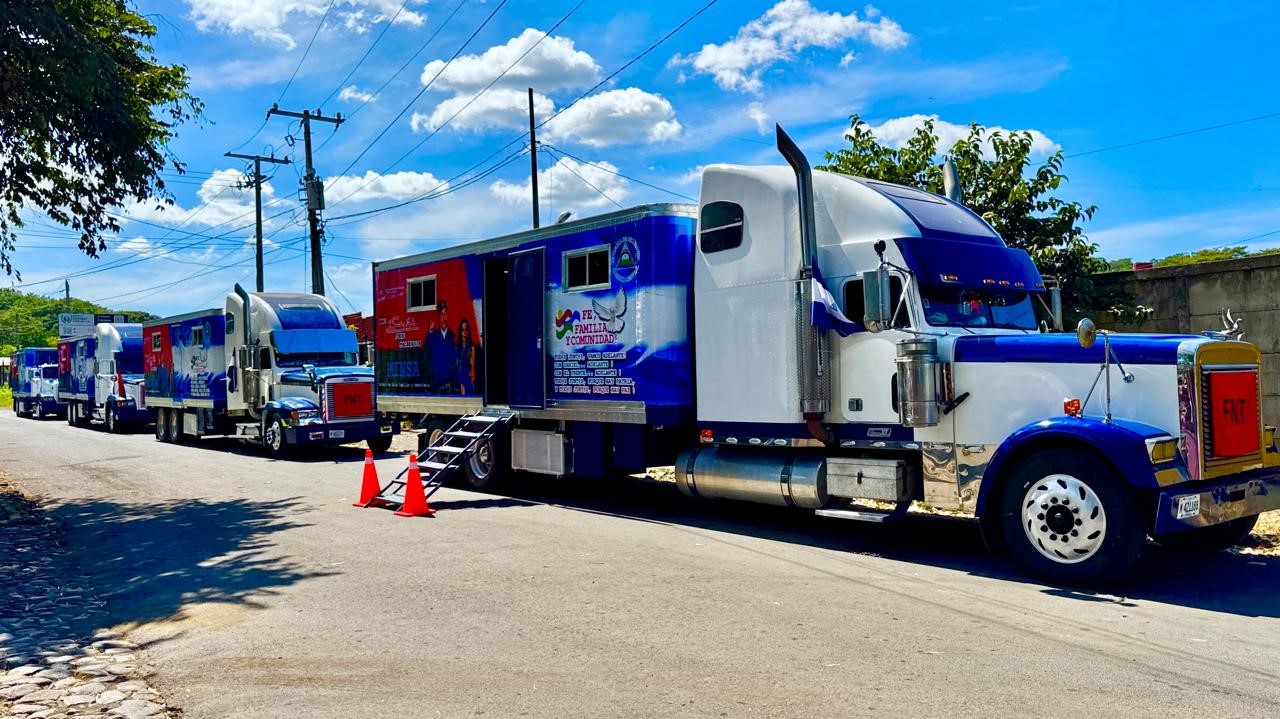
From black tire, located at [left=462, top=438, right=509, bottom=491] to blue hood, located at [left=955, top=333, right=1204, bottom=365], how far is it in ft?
22.4

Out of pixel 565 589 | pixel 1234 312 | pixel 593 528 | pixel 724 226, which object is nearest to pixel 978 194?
pixel 1234 312

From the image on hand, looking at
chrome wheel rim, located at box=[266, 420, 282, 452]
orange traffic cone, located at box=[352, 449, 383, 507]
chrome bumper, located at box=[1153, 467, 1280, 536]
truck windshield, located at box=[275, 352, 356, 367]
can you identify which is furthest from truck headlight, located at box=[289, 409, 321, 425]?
chrome bumper, located at box=[1153, 467, 1280, 536]

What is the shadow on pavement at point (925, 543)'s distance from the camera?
23.0 feet

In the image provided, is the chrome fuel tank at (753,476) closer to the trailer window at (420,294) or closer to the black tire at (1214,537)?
the black tire at (1214,537)

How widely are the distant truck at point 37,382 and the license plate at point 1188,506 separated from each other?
39328mm

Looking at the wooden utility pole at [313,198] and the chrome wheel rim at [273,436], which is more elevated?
the wooden utility pole at [313,198]

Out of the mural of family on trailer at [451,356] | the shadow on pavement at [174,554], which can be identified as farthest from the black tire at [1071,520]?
the mural of family on trailer at [451,356]

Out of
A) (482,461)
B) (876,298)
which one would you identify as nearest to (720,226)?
(876,298)

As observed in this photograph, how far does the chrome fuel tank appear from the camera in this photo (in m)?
9.12

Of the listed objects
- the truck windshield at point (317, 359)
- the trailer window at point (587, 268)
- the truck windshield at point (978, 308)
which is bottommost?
the truck windshield at point (978, 308)

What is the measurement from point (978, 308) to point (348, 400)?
13661 millimetres

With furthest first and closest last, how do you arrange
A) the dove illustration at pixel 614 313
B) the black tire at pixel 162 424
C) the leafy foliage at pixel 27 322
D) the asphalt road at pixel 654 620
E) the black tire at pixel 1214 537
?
the leafy foliage at pixel 27 322, the black tire at pixel 162 424, the dove illustration at pixel 614 313, the black tire at pixel 1214 537, the asphalt road at pixel 654 620

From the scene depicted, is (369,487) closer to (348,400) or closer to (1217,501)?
(348,400)

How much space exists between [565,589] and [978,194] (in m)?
9.65
